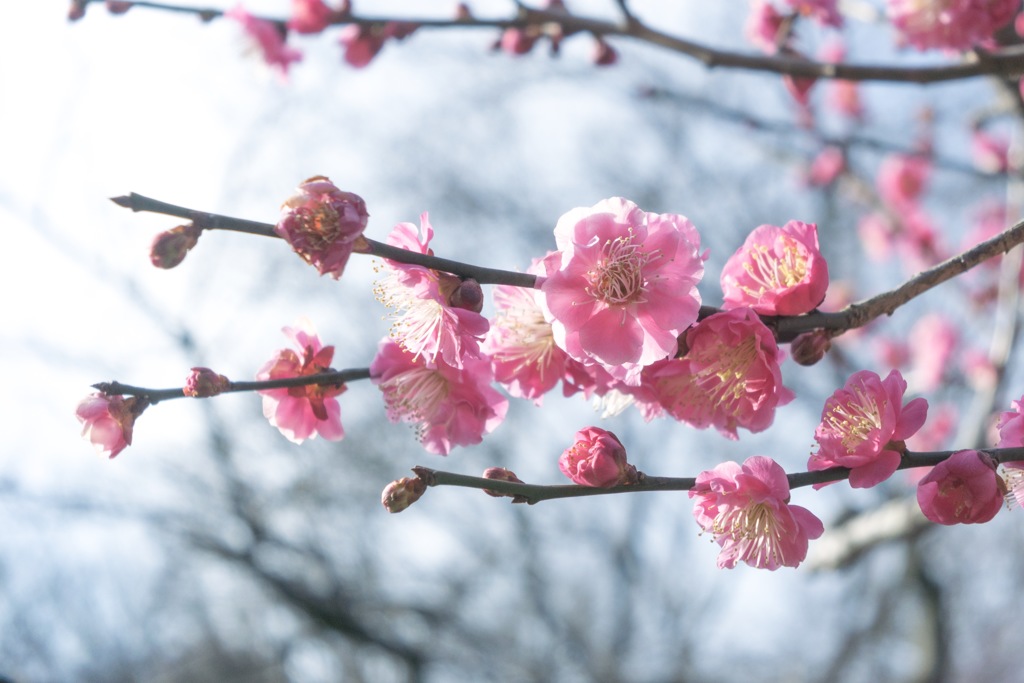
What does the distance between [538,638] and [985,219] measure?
4.26 m

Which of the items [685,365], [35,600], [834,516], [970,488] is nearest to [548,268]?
[685,365]

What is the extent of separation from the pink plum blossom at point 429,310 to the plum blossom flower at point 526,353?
99 millimetres

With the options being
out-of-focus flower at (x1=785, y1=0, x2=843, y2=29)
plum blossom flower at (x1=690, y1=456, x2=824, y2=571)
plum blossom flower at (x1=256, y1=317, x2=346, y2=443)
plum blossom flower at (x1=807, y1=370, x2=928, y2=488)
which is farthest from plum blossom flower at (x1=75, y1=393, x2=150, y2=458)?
out-of-focus flower at (x1=785, y1=0, x2=843, y2=29)

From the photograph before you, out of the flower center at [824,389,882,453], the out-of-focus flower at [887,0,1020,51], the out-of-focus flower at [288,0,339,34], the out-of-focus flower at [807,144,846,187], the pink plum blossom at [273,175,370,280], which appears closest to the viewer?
the pink plum blossom at [273,175,370,280]

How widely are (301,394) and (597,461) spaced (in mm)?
520

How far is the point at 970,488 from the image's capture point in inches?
39.2

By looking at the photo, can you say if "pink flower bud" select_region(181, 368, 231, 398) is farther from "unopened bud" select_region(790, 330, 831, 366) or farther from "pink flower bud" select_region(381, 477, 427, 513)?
"unopened bud" select_region(790, 330, 831, 366)

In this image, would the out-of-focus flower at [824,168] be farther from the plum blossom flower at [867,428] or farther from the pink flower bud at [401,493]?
the pink flower bud at [401,493]

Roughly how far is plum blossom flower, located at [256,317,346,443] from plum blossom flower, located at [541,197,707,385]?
0.43 metres

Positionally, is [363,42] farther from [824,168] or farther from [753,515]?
[824,168]

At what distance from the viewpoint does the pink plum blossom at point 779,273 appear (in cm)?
118

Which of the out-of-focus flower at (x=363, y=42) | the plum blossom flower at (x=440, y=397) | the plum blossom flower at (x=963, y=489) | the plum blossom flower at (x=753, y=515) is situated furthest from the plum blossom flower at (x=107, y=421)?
the out-of-focus flower at (x=363, y=42)

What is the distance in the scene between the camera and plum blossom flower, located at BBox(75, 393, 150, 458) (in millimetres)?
1153

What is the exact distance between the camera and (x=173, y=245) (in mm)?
1054
